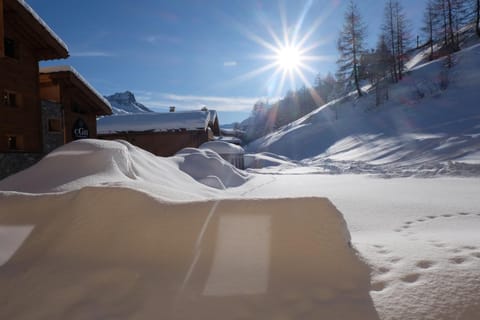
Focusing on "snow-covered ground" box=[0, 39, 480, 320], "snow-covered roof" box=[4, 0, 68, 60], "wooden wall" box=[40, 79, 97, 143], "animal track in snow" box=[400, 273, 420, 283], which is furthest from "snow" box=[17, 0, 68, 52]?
"animal track in snow" box=[400, 273, 420, 283]

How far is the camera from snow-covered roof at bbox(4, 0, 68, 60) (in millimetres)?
9195

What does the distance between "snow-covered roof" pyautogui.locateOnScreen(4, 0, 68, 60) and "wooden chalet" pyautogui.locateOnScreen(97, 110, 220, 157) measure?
964cm

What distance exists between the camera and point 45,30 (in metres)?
10.0

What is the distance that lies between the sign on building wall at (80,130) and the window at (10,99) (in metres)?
2.85

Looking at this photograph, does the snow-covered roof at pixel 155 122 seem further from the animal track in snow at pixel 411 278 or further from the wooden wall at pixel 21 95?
the animal track in snow at pixel 411 278

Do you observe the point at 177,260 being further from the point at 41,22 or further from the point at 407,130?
the point at 407,130

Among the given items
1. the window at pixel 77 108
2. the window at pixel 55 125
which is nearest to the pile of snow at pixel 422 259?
the window at pixel 55 125

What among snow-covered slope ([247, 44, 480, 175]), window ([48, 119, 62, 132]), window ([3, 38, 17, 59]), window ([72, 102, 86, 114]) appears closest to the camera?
window ([3, 38, 17, 59])

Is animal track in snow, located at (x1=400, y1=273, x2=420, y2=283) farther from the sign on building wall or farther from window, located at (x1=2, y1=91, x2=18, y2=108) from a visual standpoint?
the sign on building wall

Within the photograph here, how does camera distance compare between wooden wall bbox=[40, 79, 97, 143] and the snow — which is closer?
the snow

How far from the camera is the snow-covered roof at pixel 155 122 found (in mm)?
20359

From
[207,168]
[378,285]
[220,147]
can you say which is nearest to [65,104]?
[207,168]

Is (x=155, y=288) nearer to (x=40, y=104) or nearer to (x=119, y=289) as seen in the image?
(x=119, y=289)

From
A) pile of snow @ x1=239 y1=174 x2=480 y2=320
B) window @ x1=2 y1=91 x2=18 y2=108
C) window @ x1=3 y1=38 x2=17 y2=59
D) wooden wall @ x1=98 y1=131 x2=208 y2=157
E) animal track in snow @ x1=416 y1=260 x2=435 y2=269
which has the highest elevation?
window @ x1=3 y1=38 x2=17 y2=59
